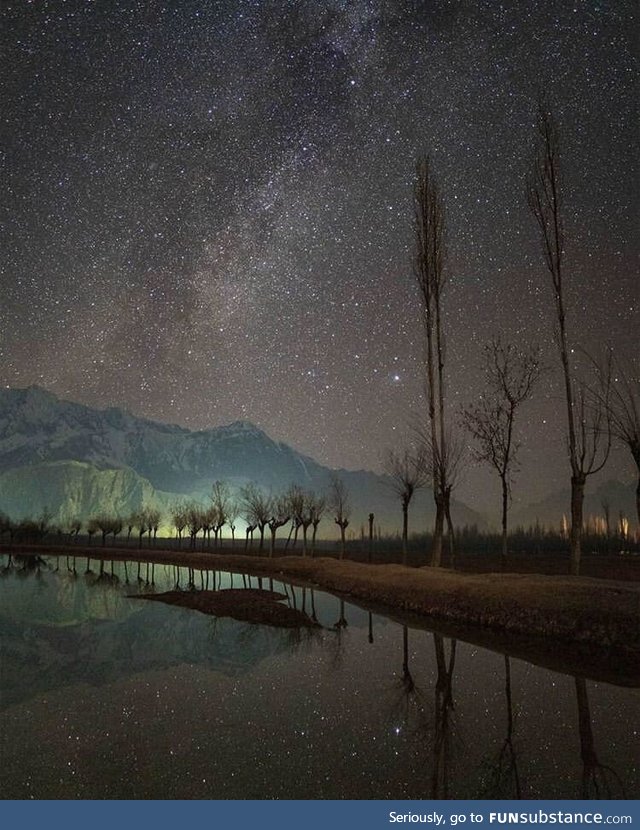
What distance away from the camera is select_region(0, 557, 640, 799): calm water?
7465mm

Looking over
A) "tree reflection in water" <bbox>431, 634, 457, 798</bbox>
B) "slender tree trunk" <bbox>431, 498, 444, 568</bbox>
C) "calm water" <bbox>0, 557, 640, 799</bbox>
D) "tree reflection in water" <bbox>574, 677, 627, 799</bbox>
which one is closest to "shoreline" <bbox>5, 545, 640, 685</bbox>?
"calm water" <bbox>0, 557, 640, 799</bbox>

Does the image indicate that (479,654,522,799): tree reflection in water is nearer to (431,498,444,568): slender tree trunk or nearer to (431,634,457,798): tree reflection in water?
(431,634,457,798): tree reflection in water

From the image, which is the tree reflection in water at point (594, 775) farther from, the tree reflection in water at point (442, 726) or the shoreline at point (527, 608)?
the shoreline at point (527, 608)

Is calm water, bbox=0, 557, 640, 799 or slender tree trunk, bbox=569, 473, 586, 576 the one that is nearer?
calm water, bbox=0, 557, 640, 799

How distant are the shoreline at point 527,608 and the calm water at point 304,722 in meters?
2.22

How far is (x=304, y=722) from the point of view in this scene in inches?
392

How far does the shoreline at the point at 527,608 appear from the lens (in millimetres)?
14977

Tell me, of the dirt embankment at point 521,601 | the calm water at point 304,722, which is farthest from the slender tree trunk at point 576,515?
the calm water at point 304,722

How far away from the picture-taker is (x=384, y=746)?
339 inches

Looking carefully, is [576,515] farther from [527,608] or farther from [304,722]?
[304,722]

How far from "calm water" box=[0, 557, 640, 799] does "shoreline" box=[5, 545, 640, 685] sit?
7.28ft

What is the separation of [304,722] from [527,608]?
1097 cm

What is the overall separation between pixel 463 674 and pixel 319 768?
234 inches

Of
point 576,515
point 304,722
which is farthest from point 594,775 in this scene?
point 576,515
